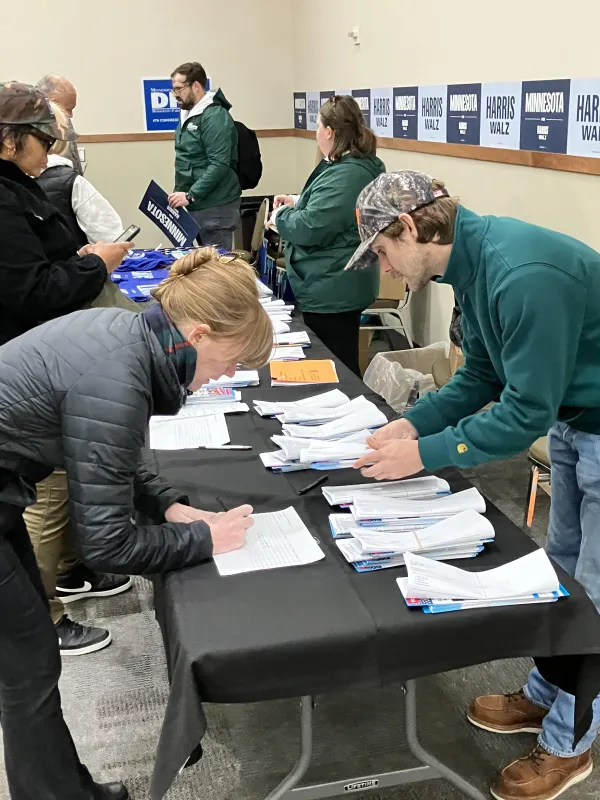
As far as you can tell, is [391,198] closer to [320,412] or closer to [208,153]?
[320,412]

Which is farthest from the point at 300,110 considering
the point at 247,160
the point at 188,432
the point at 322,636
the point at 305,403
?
the point at 322,636

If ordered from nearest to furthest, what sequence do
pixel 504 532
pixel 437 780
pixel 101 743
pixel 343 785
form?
1. pixel 504 532
2. pixel 343 785
3. pixel 437 780
4. pixel 101 743

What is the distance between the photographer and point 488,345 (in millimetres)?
1521

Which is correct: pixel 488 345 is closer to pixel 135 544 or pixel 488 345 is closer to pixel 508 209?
pixel 135 544

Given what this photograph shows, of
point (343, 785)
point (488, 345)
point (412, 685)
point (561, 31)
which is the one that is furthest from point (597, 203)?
point (343, 785)

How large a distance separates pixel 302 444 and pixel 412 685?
0.56 m

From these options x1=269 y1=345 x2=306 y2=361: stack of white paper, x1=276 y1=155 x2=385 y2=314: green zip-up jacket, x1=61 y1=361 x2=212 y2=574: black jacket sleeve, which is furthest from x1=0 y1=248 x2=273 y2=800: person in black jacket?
x1=276 y1=155 x2=385 y2=314: green zip-up jacket

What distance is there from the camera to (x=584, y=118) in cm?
271

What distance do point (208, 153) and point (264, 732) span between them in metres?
3.63

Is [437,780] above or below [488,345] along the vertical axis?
below

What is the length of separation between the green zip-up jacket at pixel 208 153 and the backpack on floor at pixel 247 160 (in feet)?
1.83

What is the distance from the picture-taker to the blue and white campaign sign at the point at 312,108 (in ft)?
19.5

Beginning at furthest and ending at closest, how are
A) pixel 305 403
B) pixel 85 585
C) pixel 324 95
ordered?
pixel 324 95 → pixel 85 585 → pixel 305 403

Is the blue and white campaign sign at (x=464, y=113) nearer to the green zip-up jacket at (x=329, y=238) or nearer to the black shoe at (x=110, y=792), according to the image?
the green zip-up jacket at (x=329, y=238)
